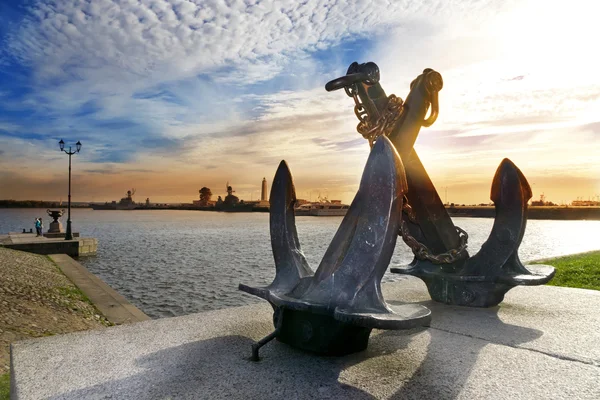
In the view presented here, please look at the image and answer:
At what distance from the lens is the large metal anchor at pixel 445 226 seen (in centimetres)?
456

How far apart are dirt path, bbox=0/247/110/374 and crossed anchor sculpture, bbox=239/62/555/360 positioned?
147 inches

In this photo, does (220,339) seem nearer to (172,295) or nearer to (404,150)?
(404,150)

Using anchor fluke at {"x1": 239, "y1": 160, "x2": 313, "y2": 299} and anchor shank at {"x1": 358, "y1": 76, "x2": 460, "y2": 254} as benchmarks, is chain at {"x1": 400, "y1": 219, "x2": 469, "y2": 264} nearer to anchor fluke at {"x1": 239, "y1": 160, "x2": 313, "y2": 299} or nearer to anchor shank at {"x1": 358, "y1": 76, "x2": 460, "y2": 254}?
anchor shank at {"x1": 358, "y1": 76, "x2": 460, "y2": 254}

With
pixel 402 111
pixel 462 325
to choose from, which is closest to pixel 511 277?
pixel 462 325

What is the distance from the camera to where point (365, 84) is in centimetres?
423

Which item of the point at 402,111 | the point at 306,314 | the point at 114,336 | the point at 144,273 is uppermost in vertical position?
the point at 402,111

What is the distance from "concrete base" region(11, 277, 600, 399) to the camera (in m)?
2.62

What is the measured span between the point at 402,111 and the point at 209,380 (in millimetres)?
3201

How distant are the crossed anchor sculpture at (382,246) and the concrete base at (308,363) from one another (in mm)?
317

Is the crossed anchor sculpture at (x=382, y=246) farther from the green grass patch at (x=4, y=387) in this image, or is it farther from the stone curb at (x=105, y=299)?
the stone curb at (x=105, y=299)

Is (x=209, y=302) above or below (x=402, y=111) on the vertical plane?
below

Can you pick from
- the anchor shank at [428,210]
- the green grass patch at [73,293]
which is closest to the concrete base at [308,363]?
the anchor shank at [428,210]

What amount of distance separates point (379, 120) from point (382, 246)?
196 cm

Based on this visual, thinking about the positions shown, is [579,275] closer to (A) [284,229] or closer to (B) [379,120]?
(B) [379,120]
